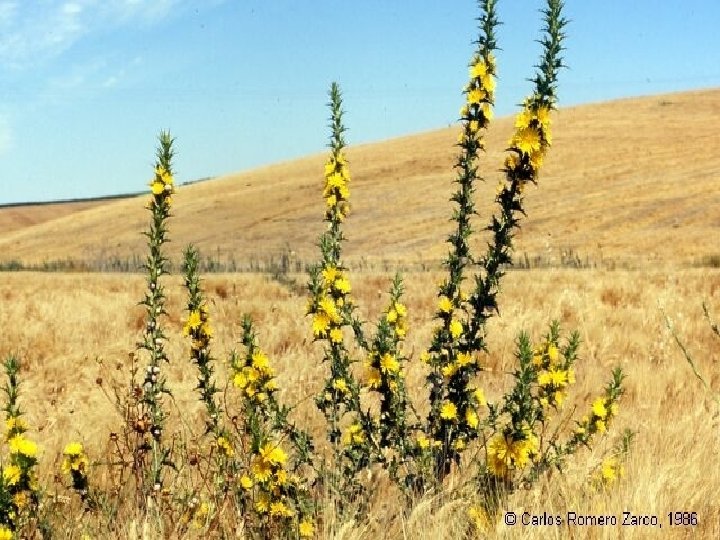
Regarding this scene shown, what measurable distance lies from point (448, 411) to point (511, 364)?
4.23m

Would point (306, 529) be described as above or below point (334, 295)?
below

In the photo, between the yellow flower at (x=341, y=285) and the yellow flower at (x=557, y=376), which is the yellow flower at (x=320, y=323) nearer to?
the yellow flower at (x=341, y=285)

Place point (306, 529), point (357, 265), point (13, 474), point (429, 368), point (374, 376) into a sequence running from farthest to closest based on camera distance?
point (357, 265)
point (429, 368)
point (374, 376)
point (306, 529)
point (13, 474)

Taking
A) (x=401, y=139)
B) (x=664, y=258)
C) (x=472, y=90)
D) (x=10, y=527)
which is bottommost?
(x=664, y=258)

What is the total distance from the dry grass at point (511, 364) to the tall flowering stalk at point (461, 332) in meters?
0.46

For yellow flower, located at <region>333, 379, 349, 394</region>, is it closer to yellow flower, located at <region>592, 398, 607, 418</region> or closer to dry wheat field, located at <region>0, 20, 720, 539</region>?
dry wheat field, located at <region>0, 20, 720, 539</region>

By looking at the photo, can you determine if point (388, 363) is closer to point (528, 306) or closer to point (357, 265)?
point (528, 306)

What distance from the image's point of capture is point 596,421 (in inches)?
156

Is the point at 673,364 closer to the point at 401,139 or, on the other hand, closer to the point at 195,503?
the point at 195,503

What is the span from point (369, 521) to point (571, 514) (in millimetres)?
867

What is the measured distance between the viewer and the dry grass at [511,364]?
3172 mm

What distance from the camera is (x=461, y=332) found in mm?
3854

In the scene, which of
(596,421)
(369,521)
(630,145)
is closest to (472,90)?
(596,421)

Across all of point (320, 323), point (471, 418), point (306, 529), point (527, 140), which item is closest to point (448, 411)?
point (471, 418)
